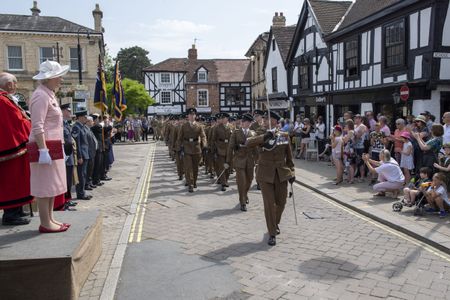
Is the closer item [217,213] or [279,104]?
[217,213]

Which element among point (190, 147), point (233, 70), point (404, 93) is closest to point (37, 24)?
point (233, 70)

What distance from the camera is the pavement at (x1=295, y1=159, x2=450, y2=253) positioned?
21.4ft

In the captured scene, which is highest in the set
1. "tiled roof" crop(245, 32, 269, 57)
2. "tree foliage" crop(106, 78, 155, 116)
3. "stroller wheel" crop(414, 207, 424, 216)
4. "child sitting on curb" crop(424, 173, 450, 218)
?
"tiled roof" crop(245, 32, 269, 57)

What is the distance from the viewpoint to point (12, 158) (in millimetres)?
4777

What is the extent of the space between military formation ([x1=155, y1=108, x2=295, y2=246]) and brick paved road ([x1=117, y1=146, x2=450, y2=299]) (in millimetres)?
583

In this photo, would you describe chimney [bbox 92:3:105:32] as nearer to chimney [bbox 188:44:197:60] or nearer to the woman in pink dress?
chimney [bbox 188:44:197:60]

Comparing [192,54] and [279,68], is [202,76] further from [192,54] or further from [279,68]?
[279,68]

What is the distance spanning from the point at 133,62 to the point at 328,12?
69337mm

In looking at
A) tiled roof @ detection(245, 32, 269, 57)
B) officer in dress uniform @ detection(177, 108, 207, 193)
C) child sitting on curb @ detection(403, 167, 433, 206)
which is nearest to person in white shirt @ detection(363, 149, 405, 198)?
child sitting on curb @ detection(403, 167, 433, 206)

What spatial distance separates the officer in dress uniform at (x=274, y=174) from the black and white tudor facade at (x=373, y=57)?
7628 millimetres

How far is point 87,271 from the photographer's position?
489cm

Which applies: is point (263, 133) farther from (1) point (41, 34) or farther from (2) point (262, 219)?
(1) point (41, 34)

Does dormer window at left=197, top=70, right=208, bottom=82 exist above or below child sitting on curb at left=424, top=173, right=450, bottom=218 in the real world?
above

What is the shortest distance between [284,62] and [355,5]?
737cm
